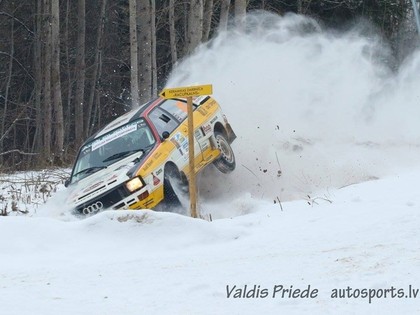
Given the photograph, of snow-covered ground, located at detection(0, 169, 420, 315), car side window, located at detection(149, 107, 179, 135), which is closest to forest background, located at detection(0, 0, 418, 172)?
car side window, located at detection(149, 107, 179, 135)

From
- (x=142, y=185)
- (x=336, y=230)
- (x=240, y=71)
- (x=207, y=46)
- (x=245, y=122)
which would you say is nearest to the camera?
(x=336, y=230)

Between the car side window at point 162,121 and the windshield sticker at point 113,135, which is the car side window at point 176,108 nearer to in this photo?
the car side window at point 162,121

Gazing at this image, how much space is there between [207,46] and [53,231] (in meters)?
11.5

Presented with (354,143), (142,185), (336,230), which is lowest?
(354,143)

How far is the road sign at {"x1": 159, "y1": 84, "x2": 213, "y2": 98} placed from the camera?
9203 mm

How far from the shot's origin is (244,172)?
43.9 ft

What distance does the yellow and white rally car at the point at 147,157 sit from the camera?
32.6 feet

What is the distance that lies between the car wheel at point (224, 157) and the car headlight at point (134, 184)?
2.63 m

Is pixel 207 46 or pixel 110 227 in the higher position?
pixel 110 227

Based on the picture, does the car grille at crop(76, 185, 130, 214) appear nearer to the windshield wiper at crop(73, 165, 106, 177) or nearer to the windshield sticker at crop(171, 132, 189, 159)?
the windshield wiper at crop(73, 165, 106, 177)

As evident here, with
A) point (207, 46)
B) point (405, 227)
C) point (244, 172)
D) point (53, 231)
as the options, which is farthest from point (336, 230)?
point (207, 46)

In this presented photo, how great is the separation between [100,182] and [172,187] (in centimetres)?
99

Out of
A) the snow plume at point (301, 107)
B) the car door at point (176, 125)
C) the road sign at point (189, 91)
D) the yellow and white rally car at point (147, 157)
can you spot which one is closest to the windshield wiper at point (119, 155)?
the yellow and white rally car at point (147, 157)

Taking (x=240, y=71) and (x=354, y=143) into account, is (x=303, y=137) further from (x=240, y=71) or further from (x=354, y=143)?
(x=240, y=71)
